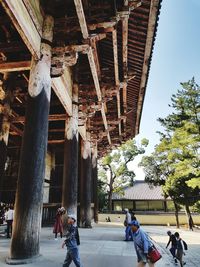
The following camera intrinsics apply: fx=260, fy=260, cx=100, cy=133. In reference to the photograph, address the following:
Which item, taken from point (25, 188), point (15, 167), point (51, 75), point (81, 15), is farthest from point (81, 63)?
point (15, 167)

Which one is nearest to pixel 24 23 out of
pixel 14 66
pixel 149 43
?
pixel 14 66

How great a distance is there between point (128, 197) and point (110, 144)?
72.8ft

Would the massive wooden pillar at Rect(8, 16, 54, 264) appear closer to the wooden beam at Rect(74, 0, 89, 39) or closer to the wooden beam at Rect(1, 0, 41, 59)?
the wooden beam at Rect(1, 0, 41, 59)

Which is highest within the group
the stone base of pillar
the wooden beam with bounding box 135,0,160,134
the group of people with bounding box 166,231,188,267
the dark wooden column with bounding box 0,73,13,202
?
the wooden beam with bounding box 135,0,160,134

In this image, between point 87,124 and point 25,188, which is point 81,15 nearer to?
point 25,188

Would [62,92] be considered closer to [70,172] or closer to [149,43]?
[70,172]

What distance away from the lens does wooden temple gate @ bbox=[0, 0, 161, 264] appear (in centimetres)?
535

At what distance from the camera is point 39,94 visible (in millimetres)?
5996

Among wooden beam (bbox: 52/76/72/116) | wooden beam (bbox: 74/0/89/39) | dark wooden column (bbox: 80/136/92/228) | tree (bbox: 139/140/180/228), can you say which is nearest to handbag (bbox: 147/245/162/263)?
wooden beam (bbox: 74/0/89/39)

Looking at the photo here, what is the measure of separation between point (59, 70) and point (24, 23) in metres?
1.56

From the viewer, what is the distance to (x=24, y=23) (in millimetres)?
5598

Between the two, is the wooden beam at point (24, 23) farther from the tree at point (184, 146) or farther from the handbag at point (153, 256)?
the tree at point (184, 146)

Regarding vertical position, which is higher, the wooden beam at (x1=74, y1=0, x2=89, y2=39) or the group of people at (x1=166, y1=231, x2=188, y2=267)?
the wooden beam at (x1=74, y1=0, x2=89, y2=39)

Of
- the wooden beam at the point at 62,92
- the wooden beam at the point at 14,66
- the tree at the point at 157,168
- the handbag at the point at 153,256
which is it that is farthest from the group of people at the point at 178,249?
the tree at the point at 157,168
